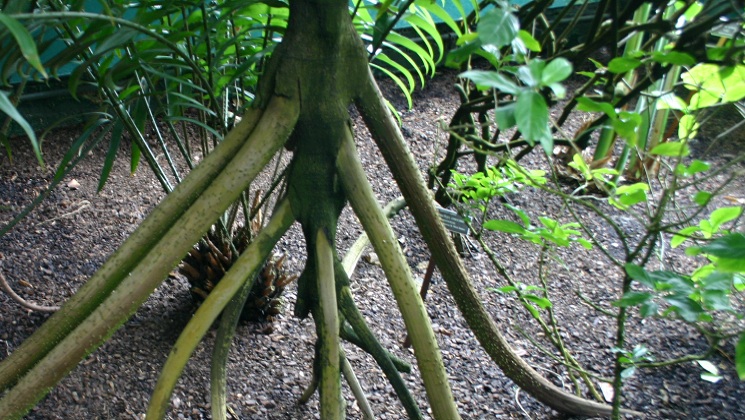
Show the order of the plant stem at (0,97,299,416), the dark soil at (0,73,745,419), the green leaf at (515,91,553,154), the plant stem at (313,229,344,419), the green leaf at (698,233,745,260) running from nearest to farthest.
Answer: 1. the green leaf at (515,91,553,154)
2. the green leaf at (698,233,745,260)
3. the plant stem at (0,97,299,416)
4. the plant stem at (313,229,344,419)
5. the dark soil at (0,73,745,419)

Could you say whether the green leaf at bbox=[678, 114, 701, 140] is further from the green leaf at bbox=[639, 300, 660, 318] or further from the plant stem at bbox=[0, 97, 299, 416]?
the plant stem at bbox=[0, 97, 299, 416]

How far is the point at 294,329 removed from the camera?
4.96 ft

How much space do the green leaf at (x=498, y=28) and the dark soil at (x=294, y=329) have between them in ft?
2.85

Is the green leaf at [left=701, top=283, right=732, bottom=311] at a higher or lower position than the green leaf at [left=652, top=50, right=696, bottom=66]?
lower

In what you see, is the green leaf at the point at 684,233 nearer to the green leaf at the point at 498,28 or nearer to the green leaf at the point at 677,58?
the green leaf at the point at 677,58

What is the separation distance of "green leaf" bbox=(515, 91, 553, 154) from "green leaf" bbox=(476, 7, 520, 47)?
0.06 m

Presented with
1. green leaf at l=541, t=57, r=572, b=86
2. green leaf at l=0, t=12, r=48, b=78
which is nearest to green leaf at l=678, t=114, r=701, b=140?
green leaf at l=541, t=57, r=572, b=86

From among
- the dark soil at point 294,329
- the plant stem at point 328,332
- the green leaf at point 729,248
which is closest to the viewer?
the green leaf at point 729,248

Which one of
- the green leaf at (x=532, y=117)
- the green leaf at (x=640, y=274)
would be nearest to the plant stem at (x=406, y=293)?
the green leaf at (x=640, y=274)

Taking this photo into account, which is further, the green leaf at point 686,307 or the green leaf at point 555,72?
the green leaf at point 686,307

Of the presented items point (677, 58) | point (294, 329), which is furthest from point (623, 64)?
point (294, 329)

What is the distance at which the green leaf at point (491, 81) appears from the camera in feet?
1.82

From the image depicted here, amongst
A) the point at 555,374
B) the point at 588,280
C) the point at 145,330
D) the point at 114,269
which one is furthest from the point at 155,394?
the point at 588,280

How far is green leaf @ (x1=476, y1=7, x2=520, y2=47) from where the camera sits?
21.9 inches
